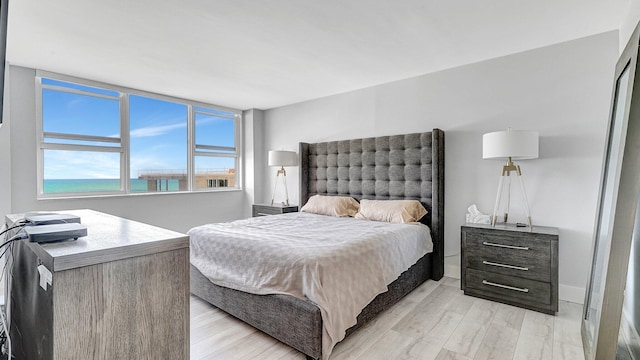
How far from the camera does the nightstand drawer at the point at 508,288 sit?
2.53m

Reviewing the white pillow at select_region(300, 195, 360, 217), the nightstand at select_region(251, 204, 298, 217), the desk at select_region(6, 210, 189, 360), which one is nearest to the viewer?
the desk at select_region(6, 210, 189, 360)

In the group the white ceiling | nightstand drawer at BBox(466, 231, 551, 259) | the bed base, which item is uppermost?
the white ceiling

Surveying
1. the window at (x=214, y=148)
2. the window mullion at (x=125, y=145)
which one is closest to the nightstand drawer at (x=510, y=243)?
the window at (x=214, y=148)

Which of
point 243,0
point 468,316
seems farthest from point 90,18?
point 468,316

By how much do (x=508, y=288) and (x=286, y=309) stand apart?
2.05 meters

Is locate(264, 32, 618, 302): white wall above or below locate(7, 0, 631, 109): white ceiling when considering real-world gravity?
below

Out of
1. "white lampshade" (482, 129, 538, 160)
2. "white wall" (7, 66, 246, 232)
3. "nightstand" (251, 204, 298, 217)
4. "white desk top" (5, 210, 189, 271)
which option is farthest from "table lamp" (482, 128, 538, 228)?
"white wall" (7, 66, 246, 232)

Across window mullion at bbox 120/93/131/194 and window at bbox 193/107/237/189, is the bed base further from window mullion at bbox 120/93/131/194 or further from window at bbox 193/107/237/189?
window at bbox 193/107/237/189

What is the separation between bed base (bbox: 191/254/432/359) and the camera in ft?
6.12

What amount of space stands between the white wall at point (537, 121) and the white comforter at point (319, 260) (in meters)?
0.97

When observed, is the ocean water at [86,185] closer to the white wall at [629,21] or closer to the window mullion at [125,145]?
the window mullion at [125,145]

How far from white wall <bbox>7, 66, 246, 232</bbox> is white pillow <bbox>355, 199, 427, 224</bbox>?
2778 mm

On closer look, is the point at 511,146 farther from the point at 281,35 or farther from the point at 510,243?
the point at 281,35

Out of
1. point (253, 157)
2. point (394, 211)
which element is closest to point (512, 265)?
point (394, 211)
